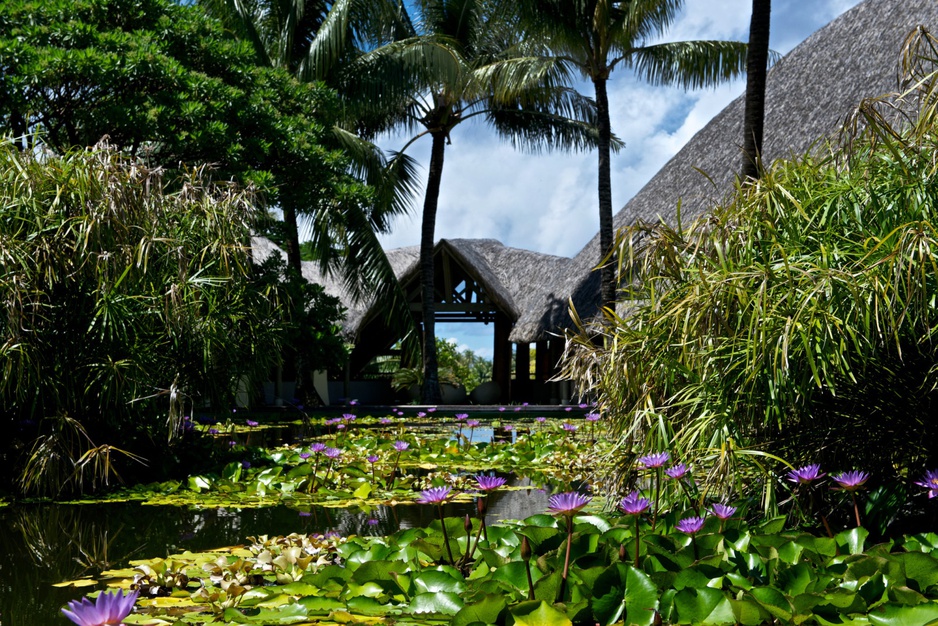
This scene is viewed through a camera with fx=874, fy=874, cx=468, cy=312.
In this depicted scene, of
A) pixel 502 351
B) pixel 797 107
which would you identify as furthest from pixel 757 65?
pixel 502 351

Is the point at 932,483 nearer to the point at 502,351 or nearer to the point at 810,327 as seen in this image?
the point at 810,327

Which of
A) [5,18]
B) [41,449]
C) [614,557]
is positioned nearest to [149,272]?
[41,449]

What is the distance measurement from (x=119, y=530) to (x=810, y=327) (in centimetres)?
328


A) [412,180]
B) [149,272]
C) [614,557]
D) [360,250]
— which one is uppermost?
[412,180]

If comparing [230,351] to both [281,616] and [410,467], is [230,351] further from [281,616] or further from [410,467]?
[281,616]

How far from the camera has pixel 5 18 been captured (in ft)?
32.4

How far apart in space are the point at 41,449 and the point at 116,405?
1.56ft

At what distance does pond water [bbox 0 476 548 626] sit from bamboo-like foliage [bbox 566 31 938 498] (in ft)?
3.96

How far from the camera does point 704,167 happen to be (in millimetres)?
15000

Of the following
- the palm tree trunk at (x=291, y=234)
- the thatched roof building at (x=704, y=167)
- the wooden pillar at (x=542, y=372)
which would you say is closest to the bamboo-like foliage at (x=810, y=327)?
the thatched roof building at (x=704, y=167)

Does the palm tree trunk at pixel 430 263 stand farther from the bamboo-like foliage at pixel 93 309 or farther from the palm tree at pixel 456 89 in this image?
the bamboo-like foliage at pixel 93 309

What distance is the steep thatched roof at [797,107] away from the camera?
41.0 feet

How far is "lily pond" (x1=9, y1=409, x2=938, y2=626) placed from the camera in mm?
2340

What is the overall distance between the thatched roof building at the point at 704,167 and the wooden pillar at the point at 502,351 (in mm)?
28
